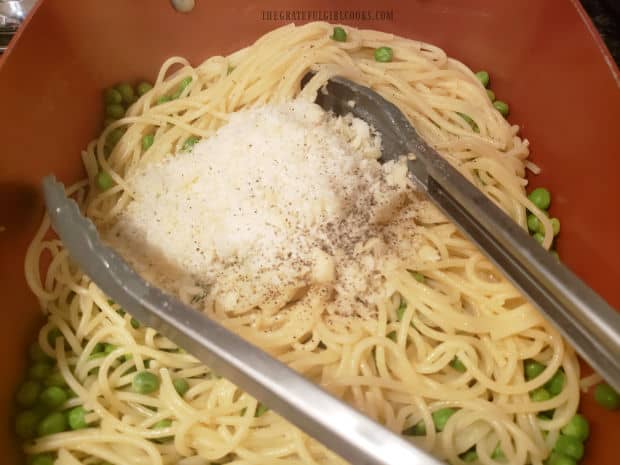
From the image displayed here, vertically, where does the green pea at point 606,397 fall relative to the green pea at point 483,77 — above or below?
below

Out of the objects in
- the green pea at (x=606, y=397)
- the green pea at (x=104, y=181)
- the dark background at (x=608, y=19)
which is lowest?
the green pea at (x=606, y=397)

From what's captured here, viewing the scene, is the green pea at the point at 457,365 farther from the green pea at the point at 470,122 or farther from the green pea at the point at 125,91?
the green pea at the point at 125,91

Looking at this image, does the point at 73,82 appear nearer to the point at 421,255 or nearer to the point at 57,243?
the point at 57,243

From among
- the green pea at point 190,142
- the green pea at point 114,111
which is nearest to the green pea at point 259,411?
the green pea at point 190,142

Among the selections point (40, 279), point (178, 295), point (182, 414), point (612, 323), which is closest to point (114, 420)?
point (182, 414)

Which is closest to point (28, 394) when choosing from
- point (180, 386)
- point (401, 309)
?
point (180, 386)

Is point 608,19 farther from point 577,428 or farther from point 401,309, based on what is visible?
point 577,428
